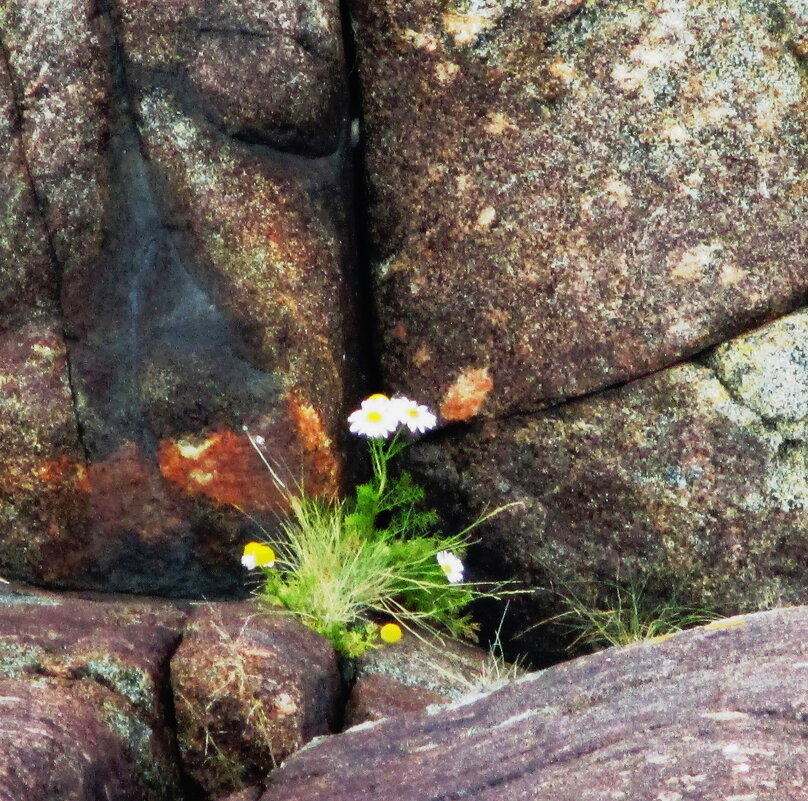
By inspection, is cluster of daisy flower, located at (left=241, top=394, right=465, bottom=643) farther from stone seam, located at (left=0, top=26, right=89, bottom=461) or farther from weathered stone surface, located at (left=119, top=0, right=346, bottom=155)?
weathered stone surface, located at (left=119, top=0, right=346, bottom=155)

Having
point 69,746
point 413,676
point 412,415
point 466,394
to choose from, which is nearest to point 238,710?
point 69,746

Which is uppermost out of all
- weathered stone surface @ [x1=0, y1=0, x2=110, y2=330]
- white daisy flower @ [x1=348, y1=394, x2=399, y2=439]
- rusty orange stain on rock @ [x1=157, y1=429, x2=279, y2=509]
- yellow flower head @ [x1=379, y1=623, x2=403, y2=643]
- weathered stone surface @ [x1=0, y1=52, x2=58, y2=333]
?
weathered stone surface @ [x1=0, y1=0, x2=110, y2=330]

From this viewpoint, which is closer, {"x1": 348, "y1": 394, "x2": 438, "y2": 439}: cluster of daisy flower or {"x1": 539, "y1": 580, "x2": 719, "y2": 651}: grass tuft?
{"x1": 348, "y1": 394, "x2": 438, "y2": 439}: cluster of daisy flower

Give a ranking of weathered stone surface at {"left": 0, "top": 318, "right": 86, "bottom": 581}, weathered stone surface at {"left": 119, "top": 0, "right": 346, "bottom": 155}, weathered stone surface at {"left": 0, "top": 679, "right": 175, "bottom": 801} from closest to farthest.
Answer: weathered stone surface at {"left": 0, "top": 679, "right": 175, "bottom": 801}
weathered stone surface at {"left": 119, "top": 0, "right": 346, "bottom": 155}
weathered stone surface at {"left": 0, "top": 318, "right": 86, "bottom": 581}

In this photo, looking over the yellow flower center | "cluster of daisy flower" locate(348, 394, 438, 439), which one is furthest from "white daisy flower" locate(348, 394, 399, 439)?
the yellow flower center

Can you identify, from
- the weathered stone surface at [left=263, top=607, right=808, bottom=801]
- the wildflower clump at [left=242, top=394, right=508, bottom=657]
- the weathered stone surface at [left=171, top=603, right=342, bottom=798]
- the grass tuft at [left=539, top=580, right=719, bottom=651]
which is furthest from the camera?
the grass tuft at [left=539, top=580, right=719, bottom=651]

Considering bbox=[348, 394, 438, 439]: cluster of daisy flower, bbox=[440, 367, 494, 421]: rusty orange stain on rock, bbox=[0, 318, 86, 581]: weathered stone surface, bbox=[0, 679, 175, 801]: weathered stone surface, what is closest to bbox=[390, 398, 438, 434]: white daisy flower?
bbox=[348, 394, 438, 439]: cluster of daisy flower

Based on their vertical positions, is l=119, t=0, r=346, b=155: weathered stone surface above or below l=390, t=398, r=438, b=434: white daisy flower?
above
